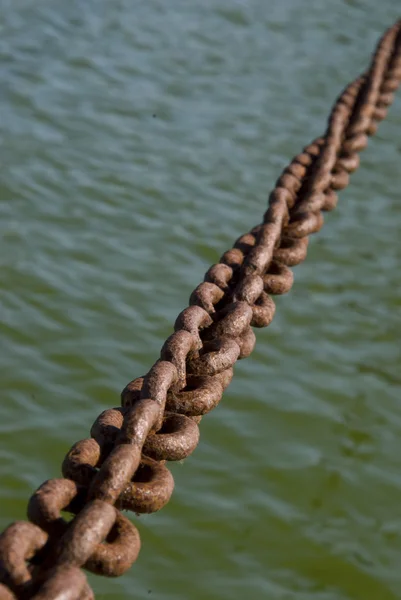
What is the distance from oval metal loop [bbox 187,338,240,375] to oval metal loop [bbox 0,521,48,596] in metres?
0.85

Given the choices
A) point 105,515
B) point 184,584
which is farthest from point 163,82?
point 105,515

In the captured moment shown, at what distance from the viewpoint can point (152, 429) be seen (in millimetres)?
2363

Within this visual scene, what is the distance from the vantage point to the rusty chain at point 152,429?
1871 millimetres

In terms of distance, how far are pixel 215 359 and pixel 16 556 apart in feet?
3.10

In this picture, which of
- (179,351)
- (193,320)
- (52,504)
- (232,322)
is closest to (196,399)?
(179,351)

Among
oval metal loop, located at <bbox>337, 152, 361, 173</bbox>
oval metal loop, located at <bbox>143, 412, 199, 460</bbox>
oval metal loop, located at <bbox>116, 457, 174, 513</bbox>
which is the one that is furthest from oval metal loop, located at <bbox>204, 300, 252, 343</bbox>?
oval metal loop, located at <bbox>337, 152, 361, 173</bbox>

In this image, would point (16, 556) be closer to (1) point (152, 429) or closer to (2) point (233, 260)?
(1) point (152, 429)

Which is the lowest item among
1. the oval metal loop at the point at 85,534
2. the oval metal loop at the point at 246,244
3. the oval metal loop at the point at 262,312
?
the oval metal loop at the point at 85,534

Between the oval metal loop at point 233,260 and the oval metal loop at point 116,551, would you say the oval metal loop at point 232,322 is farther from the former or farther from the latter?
the oval metal loop at point 116,551

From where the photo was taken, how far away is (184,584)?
151 inches

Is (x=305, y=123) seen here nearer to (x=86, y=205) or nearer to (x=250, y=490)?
(x=86, y=205)

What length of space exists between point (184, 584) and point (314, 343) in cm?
205

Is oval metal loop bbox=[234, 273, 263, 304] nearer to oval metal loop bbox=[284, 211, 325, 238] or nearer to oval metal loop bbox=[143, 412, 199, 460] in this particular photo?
oval metal loop bbox=[284, 211, 325, 238]

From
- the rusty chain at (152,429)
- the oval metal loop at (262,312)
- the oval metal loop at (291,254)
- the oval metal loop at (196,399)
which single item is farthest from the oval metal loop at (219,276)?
the oval metal loop at (196,399)
